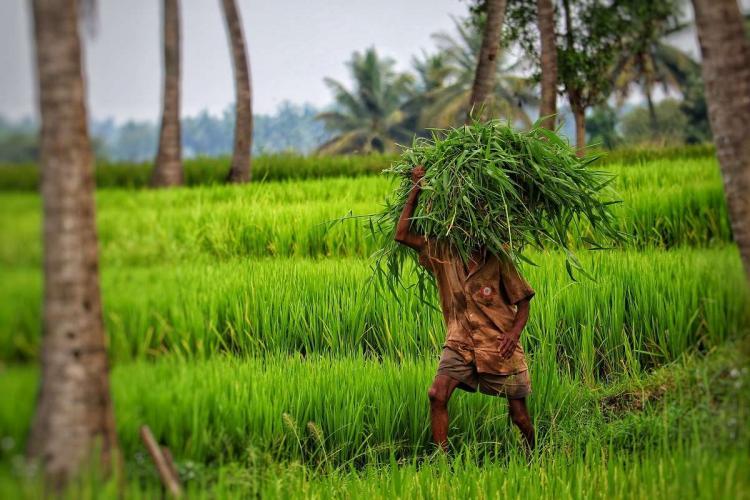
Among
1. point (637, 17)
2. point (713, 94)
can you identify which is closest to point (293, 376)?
point (713, 94)

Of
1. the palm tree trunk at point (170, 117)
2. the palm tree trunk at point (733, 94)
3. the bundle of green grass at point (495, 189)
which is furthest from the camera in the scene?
the palm tree trunk at point (170, 117)

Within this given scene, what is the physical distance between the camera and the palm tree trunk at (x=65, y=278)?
5.85 feet

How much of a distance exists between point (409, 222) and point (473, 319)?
0.40m

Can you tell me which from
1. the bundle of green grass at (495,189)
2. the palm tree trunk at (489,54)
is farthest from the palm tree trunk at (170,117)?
the palm tree trunk at (489,54)

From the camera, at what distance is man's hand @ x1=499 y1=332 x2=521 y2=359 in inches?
113

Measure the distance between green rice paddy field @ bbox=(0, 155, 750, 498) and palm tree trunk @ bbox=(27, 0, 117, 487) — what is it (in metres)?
0.06

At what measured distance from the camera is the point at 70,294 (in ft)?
5.86

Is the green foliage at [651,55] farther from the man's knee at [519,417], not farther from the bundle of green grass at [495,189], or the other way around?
the man's knee at [519,417]

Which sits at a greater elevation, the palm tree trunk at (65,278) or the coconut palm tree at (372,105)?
the coconut palm tree at (372,105)

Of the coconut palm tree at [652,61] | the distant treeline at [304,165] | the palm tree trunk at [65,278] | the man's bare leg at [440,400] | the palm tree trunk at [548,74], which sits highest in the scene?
the coconut palm tree at [652,61]

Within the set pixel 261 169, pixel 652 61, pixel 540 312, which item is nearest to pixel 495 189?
pixel 540 312

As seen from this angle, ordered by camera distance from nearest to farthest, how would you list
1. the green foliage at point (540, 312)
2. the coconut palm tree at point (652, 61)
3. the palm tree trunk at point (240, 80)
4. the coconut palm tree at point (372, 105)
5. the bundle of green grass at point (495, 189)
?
the bundle of green grass at point (495, 189) → the green foliage at point (540, 312) → the palm tree trunk at point (240, 80) → the coconut palm tree at point (652, 61) → the coconut palm tree at point (372, 105)

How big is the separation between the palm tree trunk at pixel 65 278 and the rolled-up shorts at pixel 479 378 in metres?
1.37

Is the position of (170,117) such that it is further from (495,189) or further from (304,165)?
(304,165)
